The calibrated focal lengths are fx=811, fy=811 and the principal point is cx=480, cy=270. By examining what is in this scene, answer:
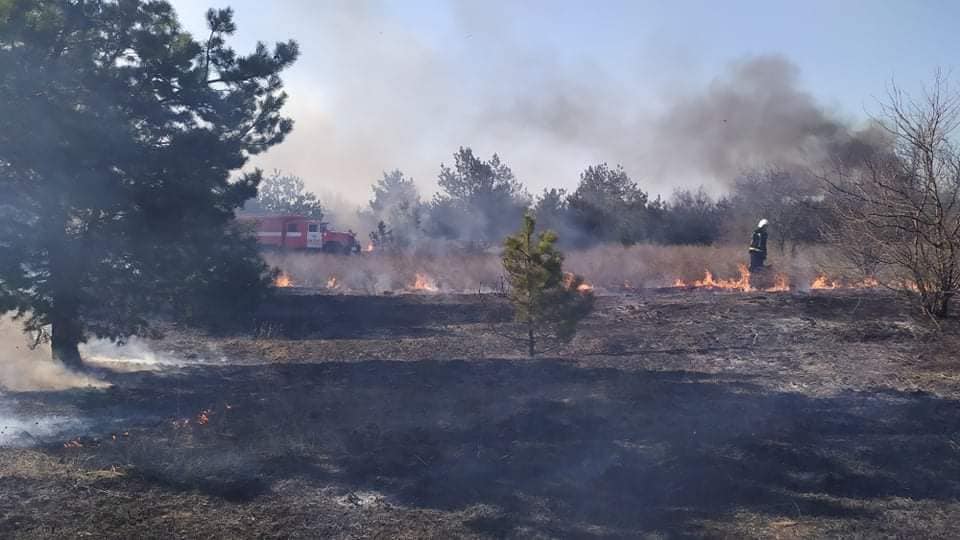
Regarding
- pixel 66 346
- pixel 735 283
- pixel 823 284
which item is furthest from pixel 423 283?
pixel 66 346

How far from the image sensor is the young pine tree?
1122 cm

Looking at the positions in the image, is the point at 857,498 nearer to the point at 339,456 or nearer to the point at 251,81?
the point at 339,456

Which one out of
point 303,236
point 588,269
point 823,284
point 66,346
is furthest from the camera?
point 303,236

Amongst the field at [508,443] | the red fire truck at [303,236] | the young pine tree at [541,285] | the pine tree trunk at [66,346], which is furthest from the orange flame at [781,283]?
the red fire truck at [303,236]

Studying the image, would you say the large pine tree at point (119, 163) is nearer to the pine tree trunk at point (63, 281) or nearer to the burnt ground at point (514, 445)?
the pine tree trunk at point (63, 281)

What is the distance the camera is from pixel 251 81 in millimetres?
12391

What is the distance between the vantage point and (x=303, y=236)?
1480 inches

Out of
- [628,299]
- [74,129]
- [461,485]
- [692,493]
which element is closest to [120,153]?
[74,129]

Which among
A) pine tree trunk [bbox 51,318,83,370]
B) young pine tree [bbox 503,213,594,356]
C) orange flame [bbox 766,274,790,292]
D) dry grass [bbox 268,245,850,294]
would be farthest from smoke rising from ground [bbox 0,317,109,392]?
orange flame [bbox 766,274,790,292]

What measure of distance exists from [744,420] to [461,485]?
3.22 m

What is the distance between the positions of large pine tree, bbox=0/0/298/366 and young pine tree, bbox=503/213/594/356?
4.03m

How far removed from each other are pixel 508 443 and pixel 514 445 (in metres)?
0.09

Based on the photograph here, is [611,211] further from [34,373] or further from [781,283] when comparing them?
[34,373]

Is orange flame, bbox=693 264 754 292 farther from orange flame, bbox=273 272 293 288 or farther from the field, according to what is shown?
orange flame, bbox=273 272 293 288
